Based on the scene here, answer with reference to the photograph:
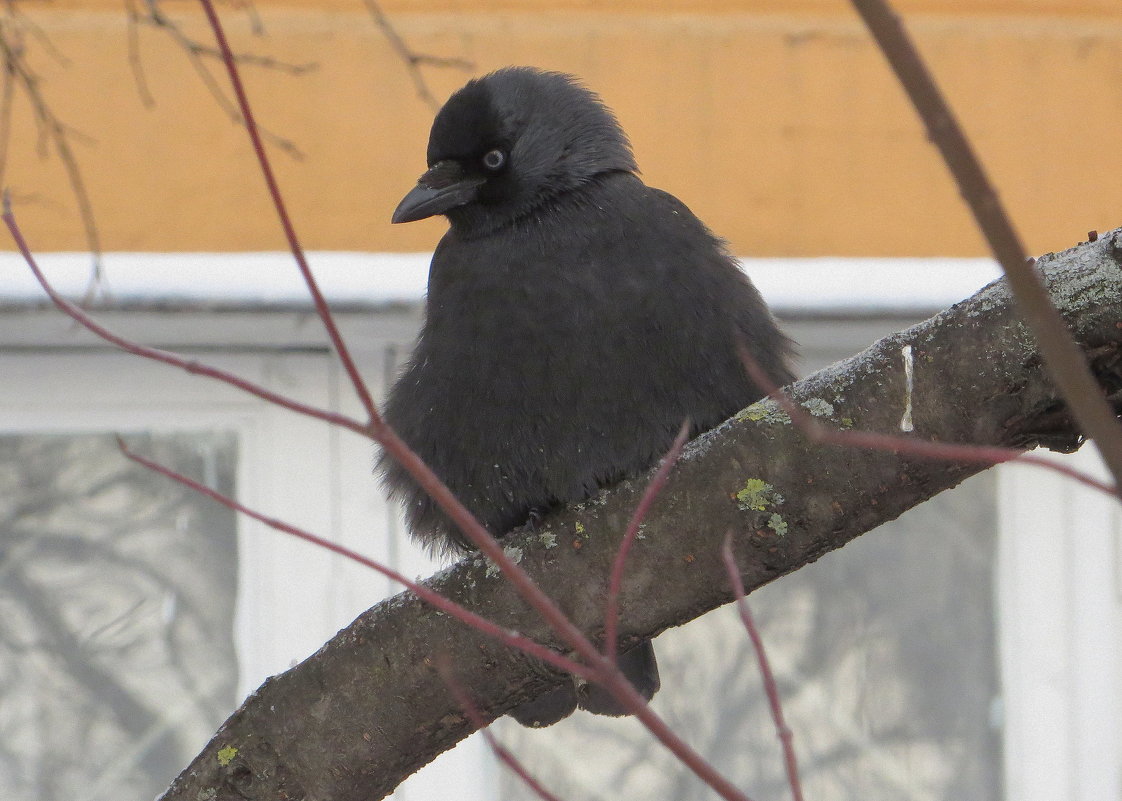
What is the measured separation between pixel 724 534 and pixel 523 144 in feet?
3.45

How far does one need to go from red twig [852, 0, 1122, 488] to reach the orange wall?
11.0 ft

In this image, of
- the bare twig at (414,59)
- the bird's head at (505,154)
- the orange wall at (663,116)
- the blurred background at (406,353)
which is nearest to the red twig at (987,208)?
the bird's head at (505,154)

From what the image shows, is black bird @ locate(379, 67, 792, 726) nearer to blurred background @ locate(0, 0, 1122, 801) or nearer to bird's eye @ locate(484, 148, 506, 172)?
bird's eye @ locate(484, 148, 506, 172)

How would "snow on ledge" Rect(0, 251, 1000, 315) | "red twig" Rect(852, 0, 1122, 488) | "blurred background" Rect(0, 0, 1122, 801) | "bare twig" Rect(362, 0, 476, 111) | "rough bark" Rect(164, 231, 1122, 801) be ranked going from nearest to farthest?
"red twig" Rect(852, 0, 1122, 488) → "rough bark" Rect(164, 231, 1122, 801) → "bare twig" Rect(362, 0, 476, 111) → "snow on ledge" Rect(0, 251, 1000, 315) → "blurred background" Rect(0, 0, 1122, 801)

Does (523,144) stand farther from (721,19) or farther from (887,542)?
(887,542)

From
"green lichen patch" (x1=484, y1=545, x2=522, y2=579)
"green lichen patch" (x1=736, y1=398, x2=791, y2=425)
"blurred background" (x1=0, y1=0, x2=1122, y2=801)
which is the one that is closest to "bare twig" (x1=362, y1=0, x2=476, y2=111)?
"blurred background" (x1=0, y1=0, x2=1122, y2=801)

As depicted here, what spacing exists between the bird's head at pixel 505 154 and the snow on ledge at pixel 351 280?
A: 1231 mm

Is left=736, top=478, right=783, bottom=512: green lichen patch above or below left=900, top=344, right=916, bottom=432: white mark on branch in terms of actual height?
below

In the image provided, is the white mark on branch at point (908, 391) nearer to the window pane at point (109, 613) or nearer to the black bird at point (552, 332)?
the black bird at point (552, 332)

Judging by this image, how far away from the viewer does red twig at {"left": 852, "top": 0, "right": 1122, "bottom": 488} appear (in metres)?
0.59

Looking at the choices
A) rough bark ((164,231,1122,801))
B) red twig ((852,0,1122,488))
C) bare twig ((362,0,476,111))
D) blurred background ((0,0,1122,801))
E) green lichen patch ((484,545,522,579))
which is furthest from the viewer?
blurred background ((0,0,1122,801))

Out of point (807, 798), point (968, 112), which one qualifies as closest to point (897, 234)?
point (968, 112)

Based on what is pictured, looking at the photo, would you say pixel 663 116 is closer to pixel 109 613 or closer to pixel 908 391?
pixel 109 613

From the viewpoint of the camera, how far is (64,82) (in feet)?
12.9
